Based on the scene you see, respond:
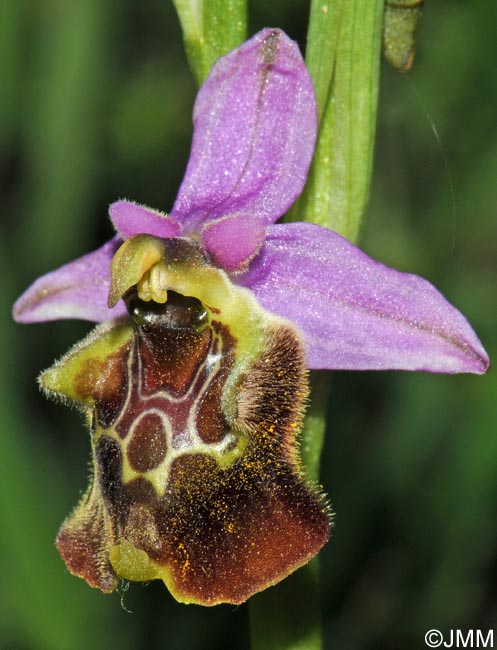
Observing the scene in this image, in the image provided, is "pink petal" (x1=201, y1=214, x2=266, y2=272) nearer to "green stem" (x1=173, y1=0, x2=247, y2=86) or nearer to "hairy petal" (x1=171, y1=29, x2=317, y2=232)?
"hairy petal" (x1=171, y1=29, x2=317, y2=232)

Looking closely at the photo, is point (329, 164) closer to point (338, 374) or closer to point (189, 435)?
point (189, 435)

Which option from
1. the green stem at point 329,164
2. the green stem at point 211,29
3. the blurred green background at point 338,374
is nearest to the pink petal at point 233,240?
the green stem at point 329,164

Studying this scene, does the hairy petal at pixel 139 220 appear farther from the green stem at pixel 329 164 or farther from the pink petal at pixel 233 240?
the green stem at pixel 329 164

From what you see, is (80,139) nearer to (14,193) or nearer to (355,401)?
(14,193)

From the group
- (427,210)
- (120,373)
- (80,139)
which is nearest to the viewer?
(120,373)

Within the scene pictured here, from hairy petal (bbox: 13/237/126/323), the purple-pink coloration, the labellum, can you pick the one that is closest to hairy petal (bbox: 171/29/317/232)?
the purple-pink coloration

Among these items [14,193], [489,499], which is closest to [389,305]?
[489,499]

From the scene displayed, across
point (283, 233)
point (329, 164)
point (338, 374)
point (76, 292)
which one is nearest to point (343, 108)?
point (329, 164)
